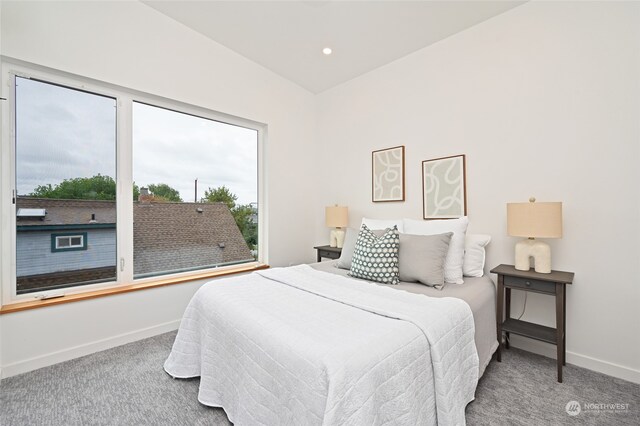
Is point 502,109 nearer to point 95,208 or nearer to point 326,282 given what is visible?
point 326,282

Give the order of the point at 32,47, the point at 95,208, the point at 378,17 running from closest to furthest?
the point at 32,47
the point at 95,208
the point at 378,17

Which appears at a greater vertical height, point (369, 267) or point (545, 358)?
point (369, 267)

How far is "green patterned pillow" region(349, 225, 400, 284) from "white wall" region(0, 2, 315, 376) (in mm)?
1596

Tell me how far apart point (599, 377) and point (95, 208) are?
4085 millimetres

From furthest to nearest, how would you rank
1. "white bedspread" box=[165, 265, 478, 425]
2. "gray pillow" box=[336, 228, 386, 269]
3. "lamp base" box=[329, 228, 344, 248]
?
"lamp base" box=[329, 228, 344, 248] < "gray pillow" box=[336, 228, 386, 269] < "white bedspread" box=[165, 265, 478, 425]

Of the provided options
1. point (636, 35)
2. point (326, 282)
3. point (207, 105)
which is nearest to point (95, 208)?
point (207, 105)

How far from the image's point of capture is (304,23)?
2650 mm

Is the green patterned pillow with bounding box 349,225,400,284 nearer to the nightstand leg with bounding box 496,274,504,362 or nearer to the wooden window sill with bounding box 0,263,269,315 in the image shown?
the nightstand leg with bounding box 496,274,504,362

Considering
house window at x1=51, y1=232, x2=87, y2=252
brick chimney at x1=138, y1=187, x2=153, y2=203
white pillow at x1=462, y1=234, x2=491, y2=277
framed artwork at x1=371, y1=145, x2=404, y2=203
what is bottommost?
white pillow at x1=462, y1=234, x2=491, y2=277

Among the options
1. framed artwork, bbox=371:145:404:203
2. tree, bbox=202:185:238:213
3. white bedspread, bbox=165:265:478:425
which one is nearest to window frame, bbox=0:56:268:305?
tree, bbox=202:185:238:213

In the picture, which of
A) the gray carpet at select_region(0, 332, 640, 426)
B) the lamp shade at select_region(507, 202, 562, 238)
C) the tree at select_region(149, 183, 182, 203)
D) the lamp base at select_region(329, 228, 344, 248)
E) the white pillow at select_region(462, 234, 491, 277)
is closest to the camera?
the gray carpet at select_region(0, 332, 640, 426)

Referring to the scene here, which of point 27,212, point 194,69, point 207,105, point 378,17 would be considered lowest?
point 27,212

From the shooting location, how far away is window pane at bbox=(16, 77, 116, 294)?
6.78 feet

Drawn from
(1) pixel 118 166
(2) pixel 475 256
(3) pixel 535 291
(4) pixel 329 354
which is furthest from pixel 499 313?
(1) pixel 118 166
